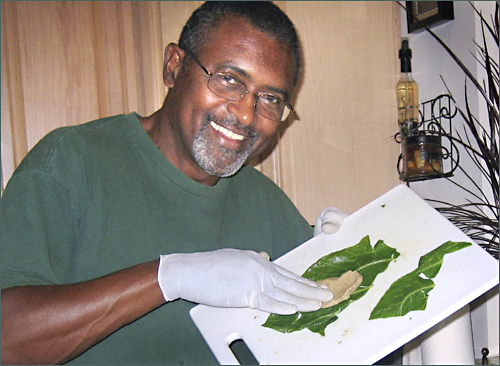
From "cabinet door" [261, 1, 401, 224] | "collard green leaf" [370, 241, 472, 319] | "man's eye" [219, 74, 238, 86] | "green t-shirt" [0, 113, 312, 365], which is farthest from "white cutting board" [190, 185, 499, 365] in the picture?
"cabinet door" [261, 1, 401, 224]

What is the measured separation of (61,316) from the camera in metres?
0.78

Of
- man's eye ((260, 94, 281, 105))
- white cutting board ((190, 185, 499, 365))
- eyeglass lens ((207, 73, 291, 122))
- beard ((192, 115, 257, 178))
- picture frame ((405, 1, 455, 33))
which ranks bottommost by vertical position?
white cutting board ((190, 185, 499, 365))

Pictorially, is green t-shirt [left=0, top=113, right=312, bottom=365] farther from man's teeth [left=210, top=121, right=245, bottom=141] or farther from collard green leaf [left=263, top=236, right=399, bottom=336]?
collard green leaf [left=263, top=236, right=399, bottom=336]

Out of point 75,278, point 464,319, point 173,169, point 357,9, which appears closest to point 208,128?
point 173,169

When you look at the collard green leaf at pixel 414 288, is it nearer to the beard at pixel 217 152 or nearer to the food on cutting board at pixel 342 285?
the food on cutting board at pixel 342 285

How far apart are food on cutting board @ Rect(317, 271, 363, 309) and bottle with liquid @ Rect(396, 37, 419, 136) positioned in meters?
0.78

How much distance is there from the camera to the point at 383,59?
1715 millimetres

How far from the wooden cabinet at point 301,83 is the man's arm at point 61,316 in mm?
708

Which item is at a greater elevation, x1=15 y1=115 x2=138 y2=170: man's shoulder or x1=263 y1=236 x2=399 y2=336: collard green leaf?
x1=15 y1=115 x2=138 y2=170: man's shoulder

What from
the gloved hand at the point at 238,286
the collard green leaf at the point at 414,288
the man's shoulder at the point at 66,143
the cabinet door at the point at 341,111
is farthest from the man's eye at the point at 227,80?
the cabinet door at the point at 341,111

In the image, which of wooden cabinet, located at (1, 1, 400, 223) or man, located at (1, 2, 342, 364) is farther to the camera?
wooden cabinet, located at (1, 1, 400, 223)

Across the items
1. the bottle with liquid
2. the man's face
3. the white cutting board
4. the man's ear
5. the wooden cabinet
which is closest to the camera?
the white cutting board

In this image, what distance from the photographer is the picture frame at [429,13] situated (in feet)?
4.84

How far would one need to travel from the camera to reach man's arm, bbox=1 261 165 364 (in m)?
0.78
